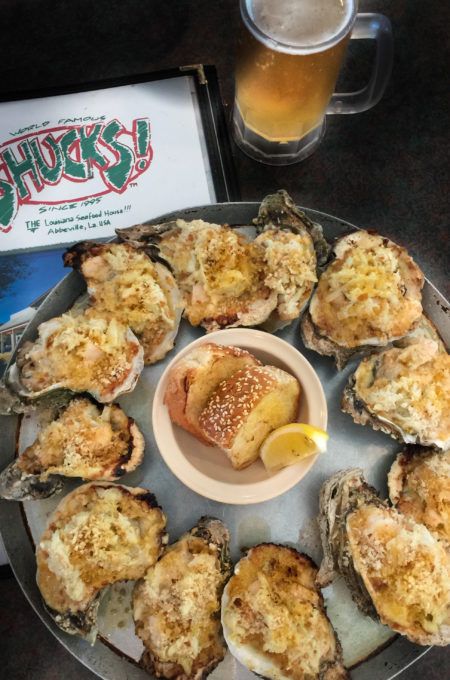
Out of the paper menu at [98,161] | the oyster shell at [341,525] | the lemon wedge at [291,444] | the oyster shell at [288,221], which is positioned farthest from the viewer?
the paper menu at [98,161]

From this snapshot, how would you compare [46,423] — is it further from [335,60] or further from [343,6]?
[343,6]

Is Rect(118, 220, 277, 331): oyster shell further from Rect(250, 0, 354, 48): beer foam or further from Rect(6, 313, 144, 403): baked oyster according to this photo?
Rect(250, 0, 354, 48): beer foam

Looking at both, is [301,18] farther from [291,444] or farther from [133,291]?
[291,444]

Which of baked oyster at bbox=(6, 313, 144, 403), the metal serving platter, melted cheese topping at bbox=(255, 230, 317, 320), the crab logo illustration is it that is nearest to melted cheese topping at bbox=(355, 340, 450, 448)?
the metal serving platter

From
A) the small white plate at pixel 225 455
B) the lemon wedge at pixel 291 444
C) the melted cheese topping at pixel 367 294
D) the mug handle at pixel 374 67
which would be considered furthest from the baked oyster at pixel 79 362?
the mug handle at pixel 374 67

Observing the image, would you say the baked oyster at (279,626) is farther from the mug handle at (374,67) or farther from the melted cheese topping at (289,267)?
the mug handle at (374,67)

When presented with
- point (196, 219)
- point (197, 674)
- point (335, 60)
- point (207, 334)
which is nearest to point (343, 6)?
point (335, 60)
